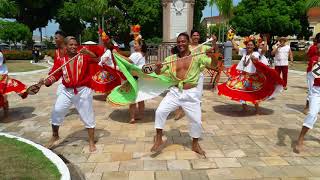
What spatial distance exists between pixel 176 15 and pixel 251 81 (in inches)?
384

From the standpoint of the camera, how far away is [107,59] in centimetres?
909

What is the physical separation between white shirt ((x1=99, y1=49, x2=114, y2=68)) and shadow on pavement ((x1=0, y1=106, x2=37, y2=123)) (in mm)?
1996

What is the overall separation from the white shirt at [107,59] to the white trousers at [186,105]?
3.52 meters

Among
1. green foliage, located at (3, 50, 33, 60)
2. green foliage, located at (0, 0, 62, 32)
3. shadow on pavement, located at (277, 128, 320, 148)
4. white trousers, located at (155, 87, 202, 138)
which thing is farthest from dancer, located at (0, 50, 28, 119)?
green foliage, located at (0, 0, 62, 32)

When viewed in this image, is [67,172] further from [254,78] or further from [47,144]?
[254,78]

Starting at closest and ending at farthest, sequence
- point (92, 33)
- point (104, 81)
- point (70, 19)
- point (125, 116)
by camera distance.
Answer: point (125, 116) → point (104, 81) → point (92, 33) → point (70, 19)

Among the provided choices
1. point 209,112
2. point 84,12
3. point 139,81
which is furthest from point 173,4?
point 84,12

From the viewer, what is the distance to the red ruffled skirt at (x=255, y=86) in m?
8.62

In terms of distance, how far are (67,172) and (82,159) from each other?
0.85 m

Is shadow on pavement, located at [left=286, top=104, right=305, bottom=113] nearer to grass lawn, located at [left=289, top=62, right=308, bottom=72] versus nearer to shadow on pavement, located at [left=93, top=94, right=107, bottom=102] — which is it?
shadow on pavement, located at [left=93, top=94, right=107, bottom=102]

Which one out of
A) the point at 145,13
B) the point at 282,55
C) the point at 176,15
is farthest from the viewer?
the point at 145,13

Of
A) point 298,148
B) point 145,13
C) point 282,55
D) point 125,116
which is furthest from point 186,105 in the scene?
point 145,13

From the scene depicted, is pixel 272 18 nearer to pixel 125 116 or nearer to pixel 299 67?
pixel 299 67

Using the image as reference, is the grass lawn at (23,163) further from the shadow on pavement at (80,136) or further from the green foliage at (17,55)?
the green foliage at (17,55)
